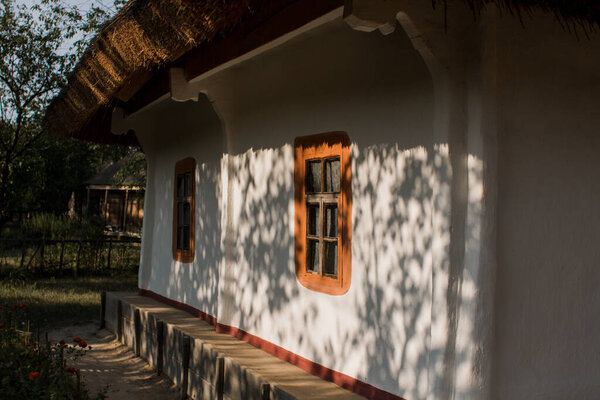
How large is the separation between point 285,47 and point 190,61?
101cm

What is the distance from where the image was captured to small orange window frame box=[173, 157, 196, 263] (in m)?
8.12

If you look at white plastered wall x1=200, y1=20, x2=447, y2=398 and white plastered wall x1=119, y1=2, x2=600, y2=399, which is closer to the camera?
white plastered wall x1=119, y1=2, x2=600, y2=399

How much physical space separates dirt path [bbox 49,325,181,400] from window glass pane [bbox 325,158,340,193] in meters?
2.72

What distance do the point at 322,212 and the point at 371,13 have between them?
86.7 inches

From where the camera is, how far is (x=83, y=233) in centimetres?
1731

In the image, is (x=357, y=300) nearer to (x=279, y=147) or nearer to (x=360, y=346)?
(x=360, y=346)

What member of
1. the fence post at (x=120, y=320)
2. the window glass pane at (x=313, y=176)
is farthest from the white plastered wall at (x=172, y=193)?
the window glass pane at (x=313, y=176)

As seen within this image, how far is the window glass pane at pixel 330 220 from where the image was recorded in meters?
5.24

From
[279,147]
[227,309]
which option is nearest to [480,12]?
[279,147]

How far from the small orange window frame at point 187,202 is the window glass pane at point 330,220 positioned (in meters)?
3.12

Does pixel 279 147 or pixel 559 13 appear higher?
pixel 559 13

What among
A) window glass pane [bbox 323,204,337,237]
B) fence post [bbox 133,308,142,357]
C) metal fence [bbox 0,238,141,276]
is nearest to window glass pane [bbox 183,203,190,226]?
fence post [bbox 133,308,142,357]

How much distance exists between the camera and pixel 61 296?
12266 mm

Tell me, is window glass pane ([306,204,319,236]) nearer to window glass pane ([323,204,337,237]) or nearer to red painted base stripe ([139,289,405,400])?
window glass pane ([323,204,337,237])
